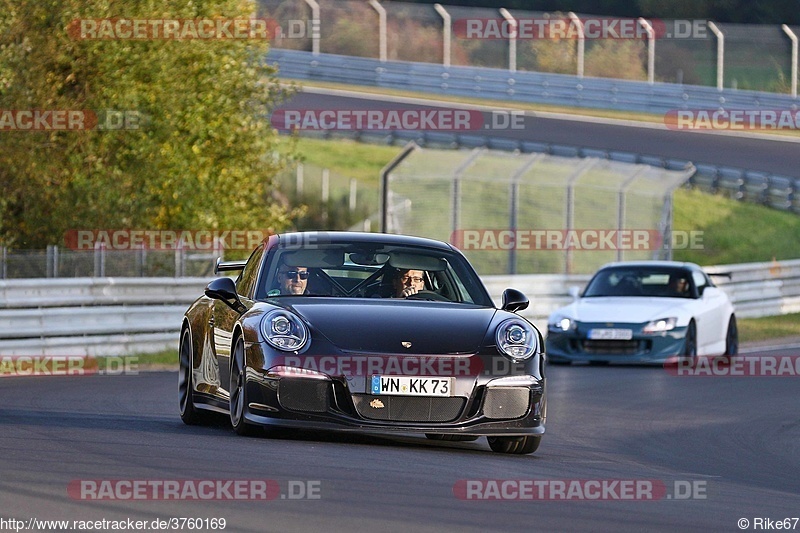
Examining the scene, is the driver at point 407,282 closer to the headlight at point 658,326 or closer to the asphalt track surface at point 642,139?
the headlight at point 658,326

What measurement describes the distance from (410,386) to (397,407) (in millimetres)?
139

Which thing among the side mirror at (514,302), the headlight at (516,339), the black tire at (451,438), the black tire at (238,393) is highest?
the side mirror at (514,302)

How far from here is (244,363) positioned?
965cm

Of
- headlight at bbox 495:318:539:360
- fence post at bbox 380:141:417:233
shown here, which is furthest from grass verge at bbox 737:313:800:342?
headlight at bbox 495:318:539:360

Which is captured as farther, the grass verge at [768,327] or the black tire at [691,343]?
the grass verge at [768,327]

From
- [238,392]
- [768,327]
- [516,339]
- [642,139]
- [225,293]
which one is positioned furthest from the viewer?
[642,139]

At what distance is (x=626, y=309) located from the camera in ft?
64.0

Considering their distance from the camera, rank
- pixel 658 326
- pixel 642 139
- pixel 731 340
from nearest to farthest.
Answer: pixel 658 326 < pixel 731 340 < pixel 642 139

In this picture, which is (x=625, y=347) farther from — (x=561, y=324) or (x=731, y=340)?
(x=731, y=340)

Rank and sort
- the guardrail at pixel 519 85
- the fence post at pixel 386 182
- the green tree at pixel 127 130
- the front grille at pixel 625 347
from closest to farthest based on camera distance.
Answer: the front grille at pixel 625 347
the green tree at pixel 127 130
the fence post at pixel 386 182
the guardrail at pixel 519 85

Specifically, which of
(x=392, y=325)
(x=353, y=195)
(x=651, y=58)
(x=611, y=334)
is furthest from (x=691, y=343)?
(x=651, y=58)

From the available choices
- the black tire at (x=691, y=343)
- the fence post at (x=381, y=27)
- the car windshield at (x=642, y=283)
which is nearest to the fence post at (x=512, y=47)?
the fence post at (x=381, y=27)

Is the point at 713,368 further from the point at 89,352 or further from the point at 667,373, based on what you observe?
the point at 89,352

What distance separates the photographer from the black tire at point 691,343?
1919 cm
